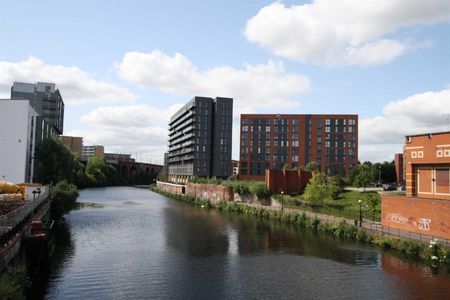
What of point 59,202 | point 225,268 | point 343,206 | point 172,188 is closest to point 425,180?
point 343,206

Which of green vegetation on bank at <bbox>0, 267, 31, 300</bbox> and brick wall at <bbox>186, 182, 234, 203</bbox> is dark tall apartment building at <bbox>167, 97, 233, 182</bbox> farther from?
green vegetation on bank at <bbox>0, 267, 31, 300</bbox>

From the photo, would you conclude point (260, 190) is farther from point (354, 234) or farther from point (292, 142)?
point (292, 142)

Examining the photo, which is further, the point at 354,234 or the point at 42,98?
the point at 42,98

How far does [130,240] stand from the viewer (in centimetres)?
4078

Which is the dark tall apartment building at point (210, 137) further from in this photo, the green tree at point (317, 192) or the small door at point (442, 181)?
the small door at point (442, 181)

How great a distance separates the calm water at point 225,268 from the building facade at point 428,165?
8745 mm

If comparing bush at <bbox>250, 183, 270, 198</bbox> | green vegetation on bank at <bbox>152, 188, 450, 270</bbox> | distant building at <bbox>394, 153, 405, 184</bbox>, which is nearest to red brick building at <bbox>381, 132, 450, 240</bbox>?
green vegetation on bank at <bbox>152, 188, 450, 270</bbox>

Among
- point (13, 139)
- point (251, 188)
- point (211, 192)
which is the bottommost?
point (211, 192)

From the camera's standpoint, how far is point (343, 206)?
59.4 meters

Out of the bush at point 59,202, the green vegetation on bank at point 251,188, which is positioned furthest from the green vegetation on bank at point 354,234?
the bush at point 59,202

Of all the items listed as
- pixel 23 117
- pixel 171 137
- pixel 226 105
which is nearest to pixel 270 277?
pixel 23 117

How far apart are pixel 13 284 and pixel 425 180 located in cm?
3728

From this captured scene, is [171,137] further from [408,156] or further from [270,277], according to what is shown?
[270,277]

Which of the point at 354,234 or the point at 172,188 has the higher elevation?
the point at 172,188
